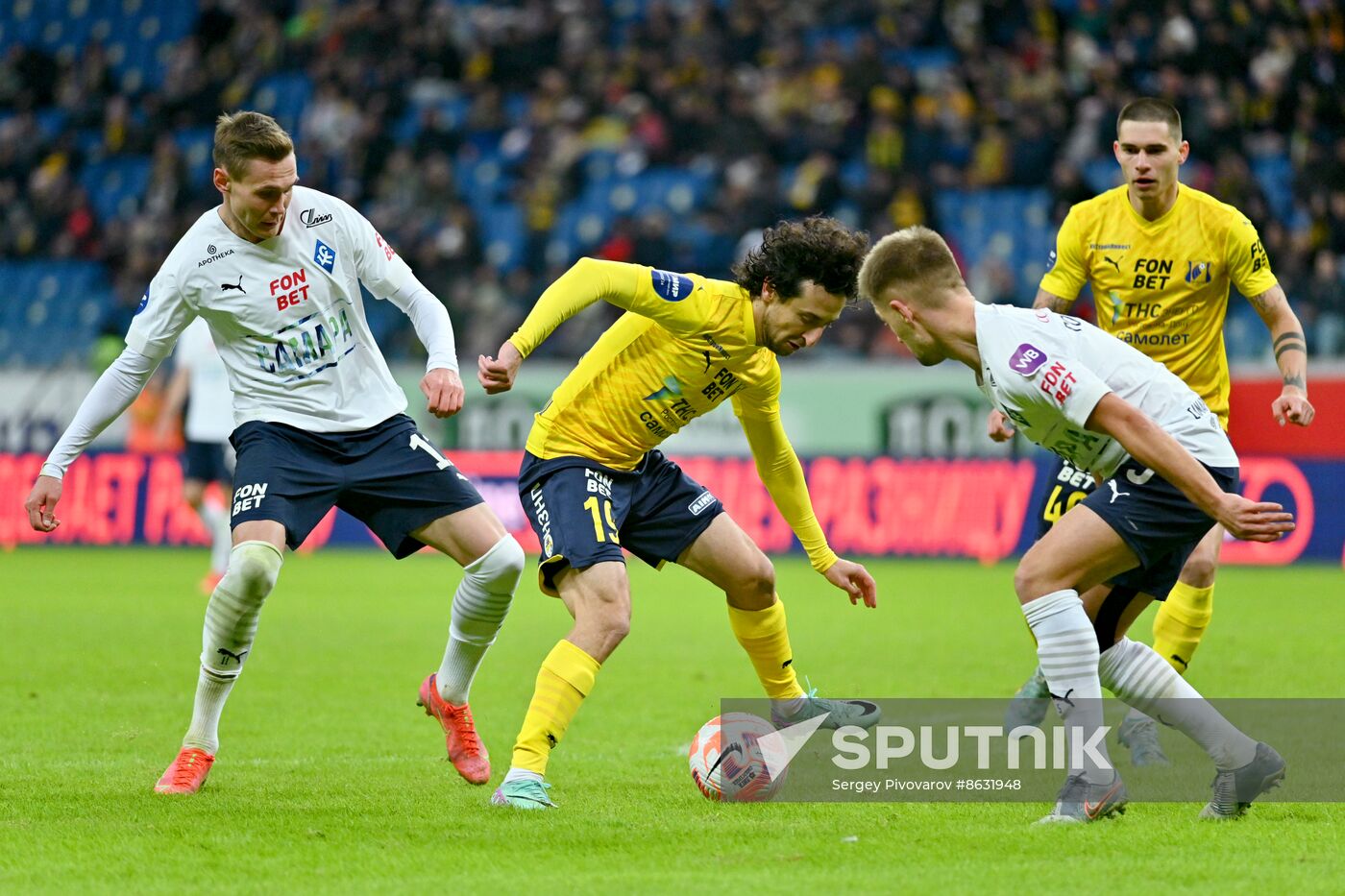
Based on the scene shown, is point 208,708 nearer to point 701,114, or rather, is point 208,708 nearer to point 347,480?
point 347,480

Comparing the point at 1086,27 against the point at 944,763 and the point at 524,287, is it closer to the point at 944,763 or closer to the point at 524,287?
the point at 524,287

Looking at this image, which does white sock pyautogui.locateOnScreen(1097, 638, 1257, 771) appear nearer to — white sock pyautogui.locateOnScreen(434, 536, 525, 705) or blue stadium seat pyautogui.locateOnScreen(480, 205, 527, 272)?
white sock pyautogui.locateOnScreen(434, 536, 525, 705)

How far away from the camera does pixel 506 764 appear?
6.86 meters

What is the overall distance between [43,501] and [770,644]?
9.00 ft

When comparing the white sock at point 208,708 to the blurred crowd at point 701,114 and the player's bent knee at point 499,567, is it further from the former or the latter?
the blurred crowd at point 701,114

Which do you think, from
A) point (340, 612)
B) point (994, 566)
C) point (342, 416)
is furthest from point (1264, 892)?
point (994, 566)

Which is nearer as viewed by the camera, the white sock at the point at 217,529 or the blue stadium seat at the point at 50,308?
the white sock at the point at 217,529

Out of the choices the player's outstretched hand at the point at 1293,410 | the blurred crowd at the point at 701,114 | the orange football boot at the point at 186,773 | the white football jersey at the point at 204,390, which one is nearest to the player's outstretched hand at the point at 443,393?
the orange football boot at the point at 186,773

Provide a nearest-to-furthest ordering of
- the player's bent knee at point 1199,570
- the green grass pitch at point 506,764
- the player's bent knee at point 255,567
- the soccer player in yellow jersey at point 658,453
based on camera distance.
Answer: the green grass pitch at point 506,764 → the soccer player in yellow jersey at point 658,453 → the player's bent knee at point 255,567 → the player's bent knee at point 1199,570

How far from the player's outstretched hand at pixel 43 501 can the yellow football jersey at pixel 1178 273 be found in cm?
436

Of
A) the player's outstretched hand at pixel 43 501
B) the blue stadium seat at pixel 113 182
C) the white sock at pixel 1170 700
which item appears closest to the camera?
the white sock at pixel 1170 700

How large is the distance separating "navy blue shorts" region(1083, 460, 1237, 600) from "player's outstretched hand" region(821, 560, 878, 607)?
1.13m

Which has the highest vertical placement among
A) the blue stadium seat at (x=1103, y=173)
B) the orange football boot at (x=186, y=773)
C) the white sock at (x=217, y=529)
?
the blue stadium seat at (x=1103, y=173)

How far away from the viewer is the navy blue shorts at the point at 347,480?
244 inches
